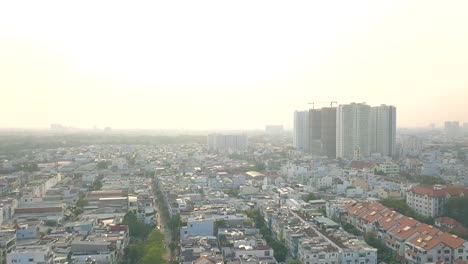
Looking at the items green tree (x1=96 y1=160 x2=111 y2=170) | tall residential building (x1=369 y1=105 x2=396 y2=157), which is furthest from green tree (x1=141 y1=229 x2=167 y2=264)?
tall residential building (x1=369 y1=105 x2=396 y2=157)

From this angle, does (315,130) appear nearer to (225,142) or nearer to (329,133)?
(329,133)

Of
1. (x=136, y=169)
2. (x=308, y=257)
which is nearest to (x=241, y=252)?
(x=308, y=257)

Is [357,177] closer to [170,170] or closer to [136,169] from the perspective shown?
[170,170]

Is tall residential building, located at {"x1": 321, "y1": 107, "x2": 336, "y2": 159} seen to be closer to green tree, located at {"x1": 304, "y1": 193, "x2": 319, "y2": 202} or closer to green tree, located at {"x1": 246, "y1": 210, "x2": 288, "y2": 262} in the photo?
green tree, located at {"x1": 304, "y1": 193, "x2": 319, "y2": 202}

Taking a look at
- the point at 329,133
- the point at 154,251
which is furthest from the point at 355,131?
the point at 154,251

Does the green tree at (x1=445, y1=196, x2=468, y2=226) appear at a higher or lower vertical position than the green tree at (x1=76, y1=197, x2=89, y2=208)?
higher
